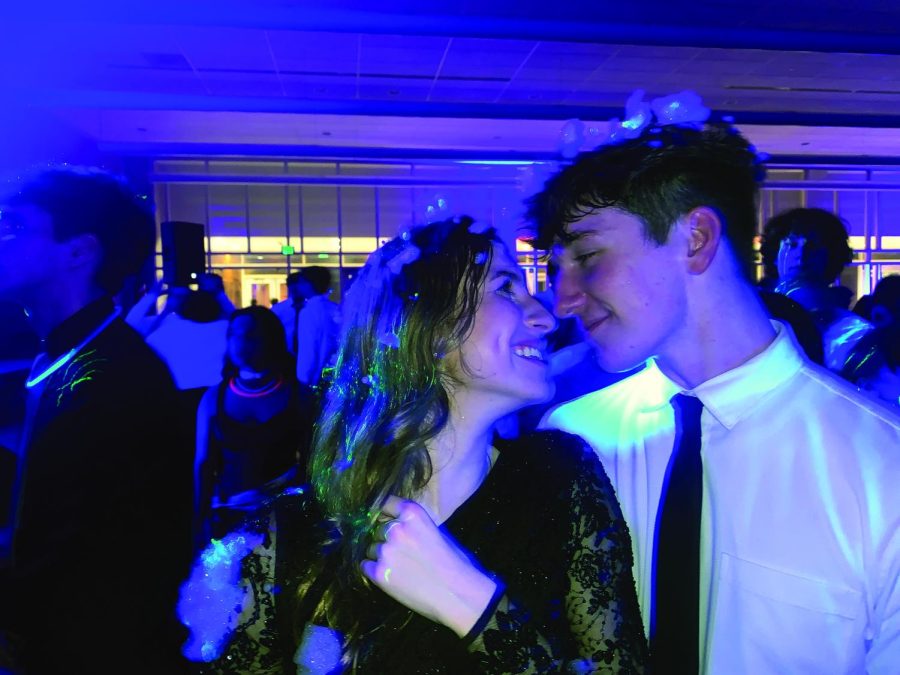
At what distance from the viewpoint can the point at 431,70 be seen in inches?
256

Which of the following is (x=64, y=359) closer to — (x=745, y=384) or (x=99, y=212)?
(x=99, y=212)

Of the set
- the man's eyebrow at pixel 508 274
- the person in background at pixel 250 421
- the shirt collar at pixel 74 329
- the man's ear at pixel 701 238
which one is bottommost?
the person in background at pixel 250 421

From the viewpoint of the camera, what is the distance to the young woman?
99 cm

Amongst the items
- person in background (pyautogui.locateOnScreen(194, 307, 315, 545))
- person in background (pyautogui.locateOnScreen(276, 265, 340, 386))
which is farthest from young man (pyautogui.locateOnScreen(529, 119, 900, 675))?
person in background (pyautogui.locateOnScreen(276, 265, 340, 386))

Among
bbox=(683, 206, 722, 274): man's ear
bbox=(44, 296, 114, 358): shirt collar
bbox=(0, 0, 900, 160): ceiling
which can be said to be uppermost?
bbox=(0, 0, 900, 160): ceiling

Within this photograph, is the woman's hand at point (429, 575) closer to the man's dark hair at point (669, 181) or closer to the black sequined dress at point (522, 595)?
the black sequined dress at point (522, 595)

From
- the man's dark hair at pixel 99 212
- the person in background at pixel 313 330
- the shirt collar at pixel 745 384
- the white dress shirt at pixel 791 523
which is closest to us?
the white dress shirt at pixel 791 523

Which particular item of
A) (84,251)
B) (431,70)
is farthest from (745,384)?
(431,70)

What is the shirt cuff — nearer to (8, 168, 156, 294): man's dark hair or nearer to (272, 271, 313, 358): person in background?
(8, 168, 156, 294): man's dark hair

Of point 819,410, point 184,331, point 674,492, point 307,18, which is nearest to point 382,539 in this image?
point 674,492

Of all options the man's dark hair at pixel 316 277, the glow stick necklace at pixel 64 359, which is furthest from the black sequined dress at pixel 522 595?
the man's dark hair at pixel 316 277

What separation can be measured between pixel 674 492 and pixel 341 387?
2.10 feet

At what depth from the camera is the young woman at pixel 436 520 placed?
3.24 feet

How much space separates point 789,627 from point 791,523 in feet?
0.50
